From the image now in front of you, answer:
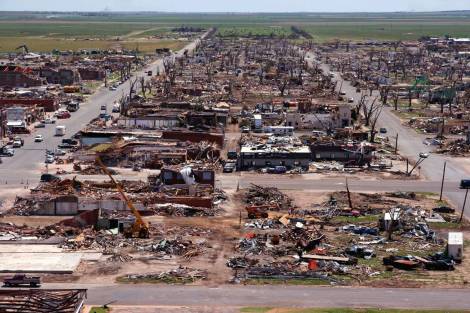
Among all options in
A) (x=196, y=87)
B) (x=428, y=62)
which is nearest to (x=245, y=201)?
(x=196, y=87)

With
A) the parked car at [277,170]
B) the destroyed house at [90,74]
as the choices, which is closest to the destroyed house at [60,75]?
the destroyed house at [90,74]

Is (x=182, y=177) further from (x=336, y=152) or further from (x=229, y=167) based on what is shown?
(x=336, y=152)

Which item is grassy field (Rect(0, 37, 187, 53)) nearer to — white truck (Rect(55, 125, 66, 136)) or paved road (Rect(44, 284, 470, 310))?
white truck (Rect(55, 125, 66, 136))

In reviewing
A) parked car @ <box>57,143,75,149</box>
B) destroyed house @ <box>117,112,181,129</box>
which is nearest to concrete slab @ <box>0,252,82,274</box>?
parked car @ <box>57,143,75,149</box>

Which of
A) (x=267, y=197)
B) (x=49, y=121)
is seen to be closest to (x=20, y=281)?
(x=267, y=197)

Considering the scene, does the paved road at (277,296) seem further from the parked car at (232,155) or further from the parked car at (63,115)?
the parked car at (63,115)

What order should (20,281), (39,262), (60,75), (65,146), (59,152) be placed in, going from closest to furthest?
(20,281)
(39,262)
(59,152)
(65,146)
(60,75)
